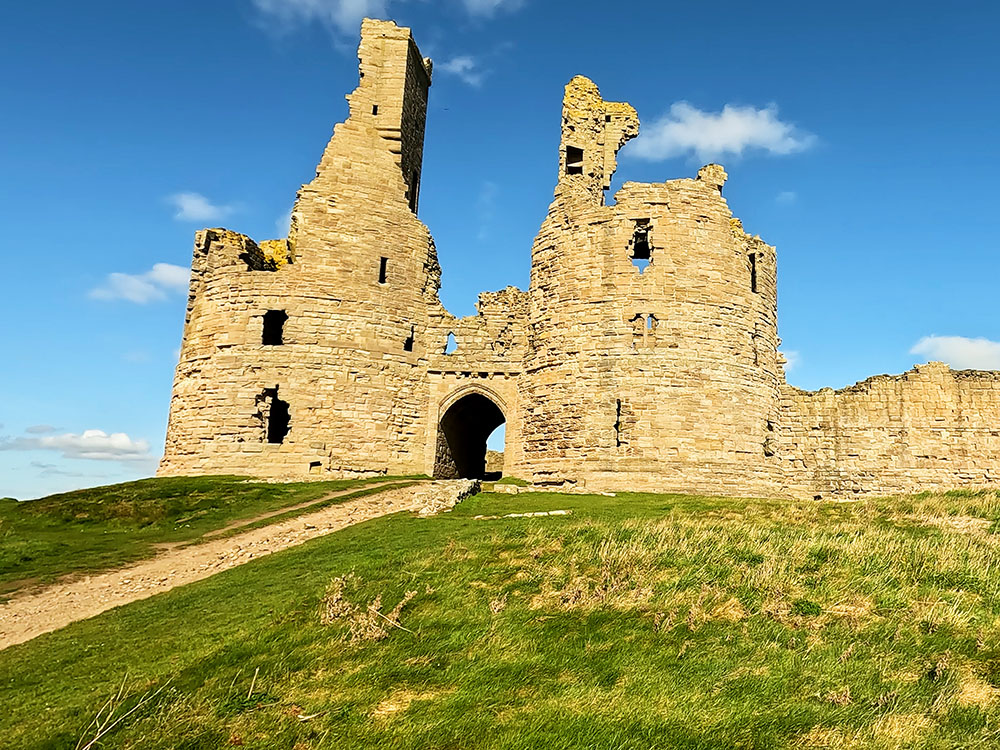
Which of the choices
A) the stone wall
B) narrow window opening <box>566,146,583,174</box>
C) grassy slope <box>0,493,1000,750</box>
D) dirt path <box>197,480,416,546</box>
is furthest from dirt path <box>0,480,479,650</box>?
the stone wall

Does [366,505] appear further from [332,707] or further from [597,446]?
[332,707]

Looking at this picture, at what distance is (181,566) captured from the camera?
14.3 metres

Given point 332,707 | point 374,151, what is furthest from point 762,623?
point 374,151

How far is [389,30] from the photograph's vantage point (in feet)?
99.6

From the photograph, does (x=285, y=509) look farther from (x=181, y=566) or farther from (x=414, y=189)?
(x=414, y=189)

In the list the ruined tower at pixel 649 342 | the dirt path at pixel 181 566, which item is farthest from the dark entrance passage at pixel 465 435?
the dirt path at pixel 181 566

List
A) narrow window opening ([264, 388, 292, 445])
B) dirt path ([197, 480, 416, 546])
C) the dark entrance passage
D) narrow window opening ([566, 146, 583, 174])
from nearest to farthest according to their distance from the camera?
dirt path ([197, 480, 416, 546]), narrow window opening ([264, 388, 292, 445]), narrow window opening ([566, 146, 583, 174]), the dark entrance passage

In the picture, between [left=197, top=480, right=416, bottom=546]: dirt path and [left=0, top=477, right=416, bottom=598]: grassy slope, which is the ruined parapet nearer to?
[left=197, top=480, right=416, bottom=546]: dirt path

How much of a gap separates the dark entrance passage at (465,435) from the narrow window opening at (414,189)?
8857mm

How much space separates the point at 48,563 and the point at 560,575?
431 inches

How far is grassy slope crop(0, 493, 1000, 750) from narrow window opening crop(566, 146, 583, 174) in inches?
689

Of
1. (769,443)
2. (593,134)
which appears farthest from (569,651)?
(593,134)

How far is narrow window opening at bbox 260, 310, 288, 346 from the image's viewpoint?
27.0m

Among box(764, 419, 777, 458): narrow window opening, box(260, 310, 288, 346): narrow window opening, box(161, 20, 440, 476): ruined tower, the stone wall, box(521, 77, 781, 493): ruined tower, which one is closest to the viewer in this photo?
box(521, 77, 781, 493): ruined tower
